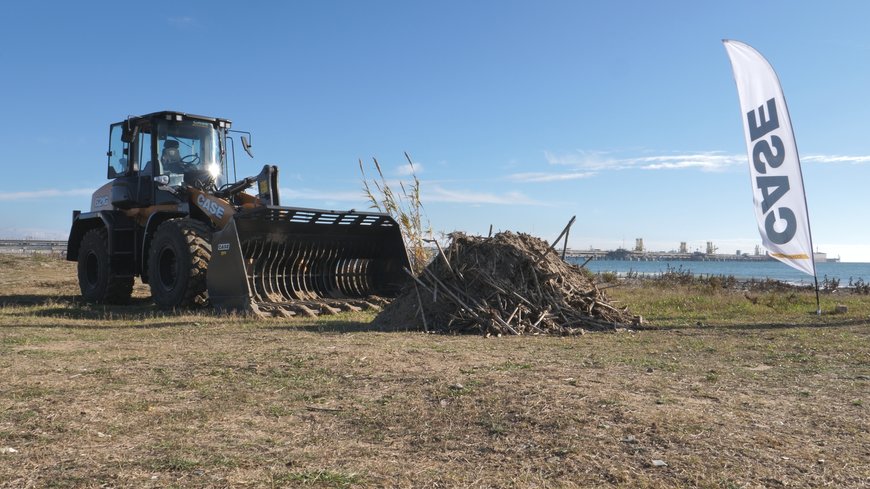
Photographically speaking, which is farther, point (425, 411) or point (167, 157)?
point (167, 157)

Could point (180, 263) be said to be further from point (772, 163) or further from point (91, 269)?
point (772, 163)

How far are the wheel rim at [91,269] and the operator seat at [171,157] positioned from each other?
2510 mm

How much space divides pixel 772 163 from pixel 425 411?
9.33m

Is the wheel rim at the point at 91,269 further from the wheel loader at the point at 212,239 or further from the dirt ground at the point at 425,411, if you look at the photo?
the dirt ground at the point at 425,411

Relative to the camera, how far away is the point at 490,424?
4.21 metres

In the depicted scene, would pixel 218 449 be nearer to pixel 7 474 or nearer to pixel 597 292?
pixel 7 474

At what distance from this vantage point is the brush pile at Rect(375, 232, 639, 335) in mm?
9281

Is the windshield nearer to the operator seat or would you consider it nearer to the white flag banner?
the operator seat

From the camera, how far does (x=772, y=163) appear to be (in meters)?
11.7

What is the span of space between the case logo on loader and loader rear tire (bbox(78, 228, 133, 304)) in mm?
2341

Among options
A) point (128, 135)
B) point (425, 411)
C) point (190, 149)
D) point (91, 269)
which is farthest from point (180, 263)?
point (425, 411)

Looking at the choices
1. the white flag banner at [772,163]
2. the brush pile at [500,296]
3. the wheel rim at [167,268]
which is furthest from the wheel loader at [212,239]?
the white flag banner at [772,163]

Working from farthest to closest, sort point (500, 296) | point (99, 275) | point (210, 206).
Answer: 1. point (99, 275)
2. point (210, 206)
3. point (500, 296)

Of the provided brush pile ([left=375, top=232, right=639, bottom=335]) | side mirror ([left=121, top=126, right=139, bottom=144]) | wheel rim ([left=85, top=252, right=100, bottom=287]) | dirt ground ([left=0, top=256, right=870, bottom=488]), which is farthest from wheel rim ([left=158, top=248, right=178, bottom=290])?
brush pile ([left=375, top=232, right=639, bottom=335])
